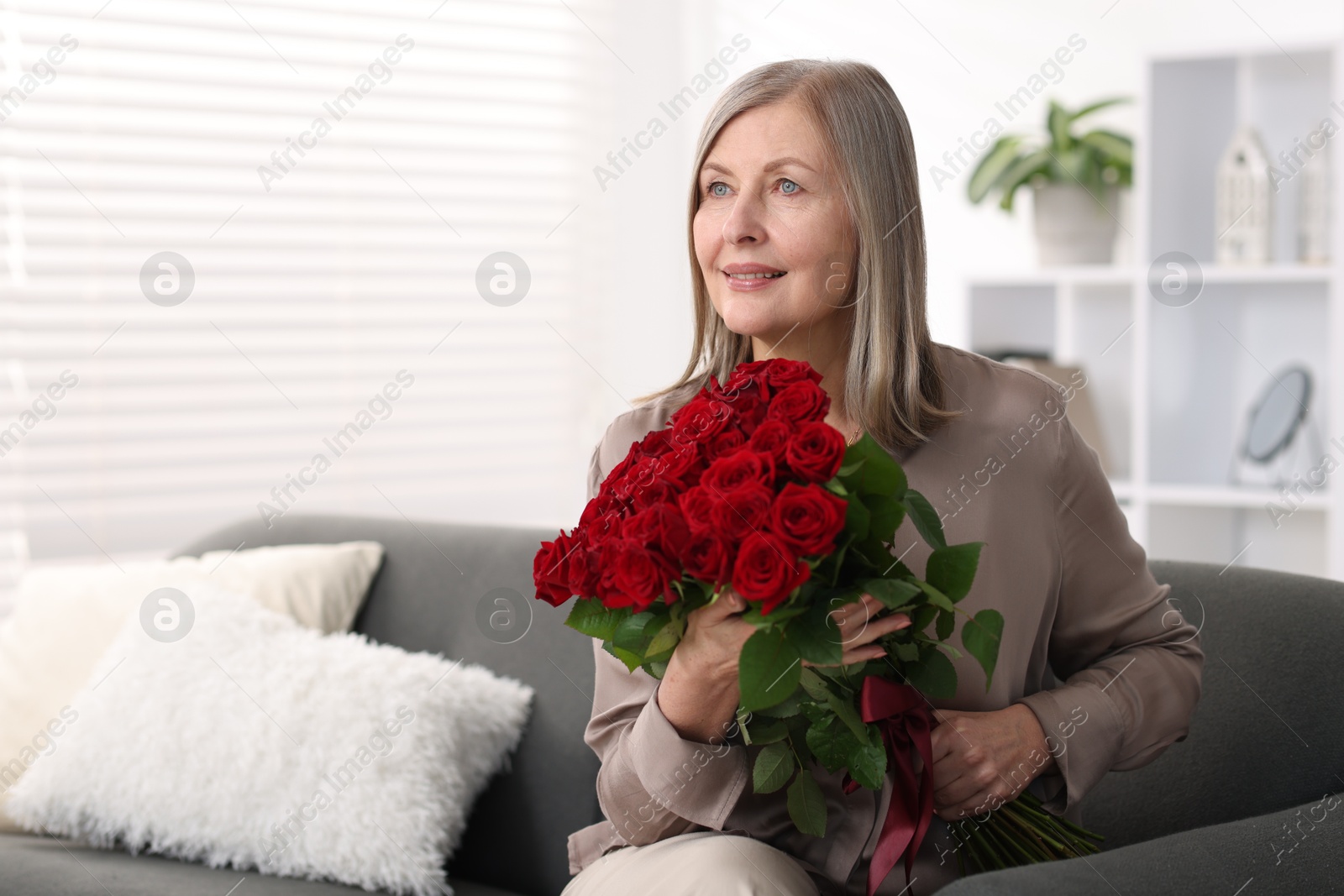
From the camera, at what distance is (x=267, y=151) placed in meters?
3.12

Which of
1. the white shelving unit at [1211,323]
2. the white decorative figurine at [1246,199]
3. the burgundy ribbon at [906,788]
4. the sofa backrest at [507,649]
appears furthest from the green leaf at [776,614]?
the white decorative figurine at [1246,199]

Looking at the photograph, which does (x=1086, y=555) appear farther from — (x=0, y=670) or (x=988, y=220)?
(x=988, y=220)

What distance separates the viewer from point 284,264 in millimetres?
3166

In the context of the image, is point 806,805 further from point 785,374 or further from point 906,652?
point 785,374

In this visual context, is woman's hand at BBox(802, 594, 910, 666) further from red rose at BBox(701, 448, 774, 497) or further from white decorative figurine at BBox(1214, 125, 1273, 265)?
white decorative figurine at BBox(1214, 125, 1273, 265)

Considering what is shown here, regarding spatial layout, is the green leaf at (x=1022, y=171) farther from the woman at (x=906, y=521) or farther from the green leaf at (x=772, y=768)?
the green leaf at (x=772, y=768)

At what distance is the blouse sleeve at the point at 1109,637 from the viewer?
1.40 meters

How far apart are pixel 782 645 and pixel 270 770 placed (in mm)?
1092

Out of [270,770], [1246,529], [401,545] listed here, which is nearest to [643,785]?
[270,770]

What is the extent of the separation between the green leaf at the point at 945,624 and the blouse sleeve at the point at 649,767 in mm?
265

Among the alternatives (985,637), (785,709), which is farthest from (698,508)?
(985,637)

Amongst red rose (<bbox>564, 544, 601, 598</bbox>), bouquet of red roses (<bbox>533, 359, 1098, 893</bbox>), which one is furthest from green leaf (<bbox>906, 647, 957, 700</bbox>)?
red rose (<bbox>564, 544, 601, 598</bbox>)

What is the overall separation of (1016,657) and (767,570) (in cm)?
57

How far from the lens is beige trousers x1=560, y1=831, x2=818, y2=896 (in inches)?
47.5
